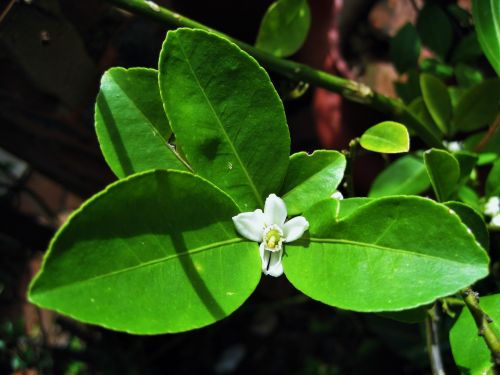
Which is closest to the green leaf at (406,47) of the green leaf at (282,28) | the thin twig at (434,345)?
the green leaf at (282,28)

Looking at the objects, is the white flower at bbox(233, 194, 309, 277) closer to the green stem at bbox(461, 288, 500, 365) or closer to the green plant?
the green plant

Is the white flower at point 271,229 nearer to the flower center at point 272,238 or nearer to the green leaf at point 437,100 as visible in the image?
the flower center at point 272,238

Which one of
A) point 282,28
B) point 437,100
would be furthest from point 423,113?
point 282,28

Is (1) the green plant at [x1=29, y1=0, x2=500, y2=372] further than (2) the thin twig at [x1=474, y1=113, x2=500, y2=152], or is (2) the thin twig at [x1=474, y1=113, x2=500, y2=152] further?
(2) the thin twig at [x1=474, y1=113, x2=500, y2=152]

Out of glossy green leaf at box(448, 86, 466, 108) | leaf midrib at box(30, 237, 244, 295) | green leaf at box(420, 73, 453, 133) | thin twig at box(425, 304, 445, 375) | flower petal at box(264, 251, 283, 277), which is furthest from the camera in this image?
glossy green leaf at box(448, 86, 466, 108)

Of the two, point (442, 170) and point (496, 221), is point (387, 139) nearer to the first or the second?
point (442, 170)

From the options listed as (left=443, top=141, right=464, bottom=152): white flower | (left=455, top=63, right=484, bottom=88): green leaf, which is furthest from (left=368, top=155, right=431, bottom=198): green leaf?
(left=455, top=63, right=484, bottom=88): green leaf
